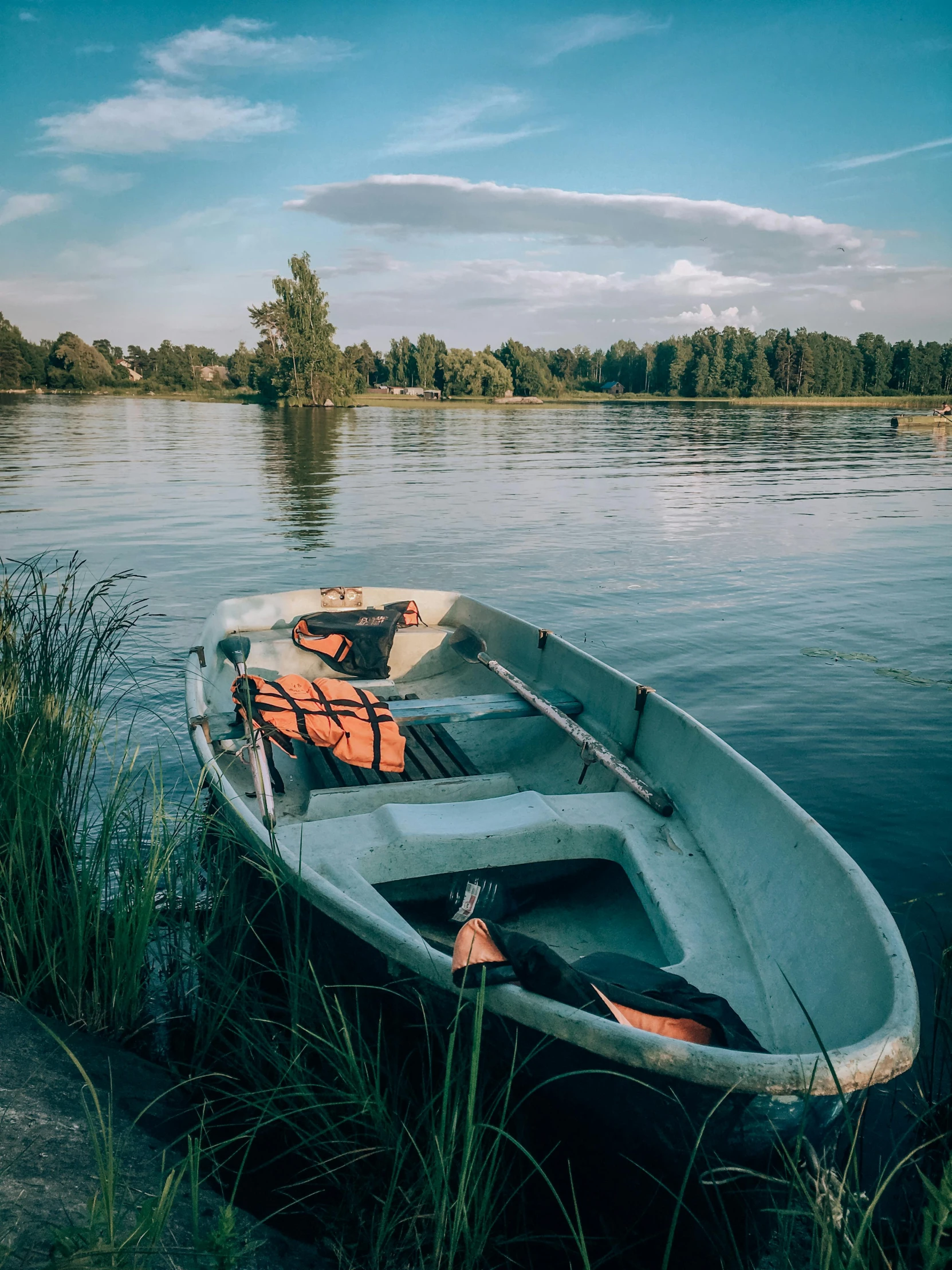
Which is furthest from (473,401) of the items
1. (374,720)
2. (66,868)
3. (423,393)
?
(66,868)

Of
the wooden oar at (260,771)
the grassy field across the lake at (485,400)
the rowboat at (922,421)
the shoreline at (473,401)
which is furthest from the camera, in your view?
the grassy field across the lake at (485,400)

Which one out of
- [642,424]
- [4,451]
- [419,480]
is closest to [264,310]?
[642,424]

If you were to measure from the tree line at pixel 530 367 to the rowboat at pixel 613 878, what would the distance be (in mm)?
77490

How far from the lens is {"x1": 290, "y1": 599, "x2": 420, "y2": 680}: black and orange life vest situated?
19.1ft

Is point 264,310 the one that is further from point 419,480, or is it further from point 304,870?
point 304,870

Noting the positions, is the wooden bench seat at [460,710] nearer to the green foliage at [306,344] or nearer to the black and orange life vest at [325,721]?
the black and orange life vest at [325,721]

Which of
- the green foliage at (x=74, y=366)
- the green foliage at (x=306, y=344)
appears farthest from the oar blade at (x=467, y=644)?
the green foliage at (x=74, y=366)

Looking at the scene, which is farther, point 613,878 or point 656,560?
point 656,560

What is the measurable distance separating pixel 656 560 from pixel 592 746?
9.46 metres

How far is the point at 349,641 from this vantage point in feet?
19.2

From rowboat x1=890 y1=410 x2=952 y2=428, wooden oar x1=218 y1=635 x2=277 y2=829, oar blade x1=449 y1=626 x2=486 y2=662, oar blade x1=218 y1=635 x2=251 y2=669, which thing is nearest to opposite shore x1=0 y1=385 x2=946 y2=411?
rowboat x1=890 y1=410 x2=952 y2=428

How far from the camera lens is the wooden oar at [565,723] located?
354 centimetres

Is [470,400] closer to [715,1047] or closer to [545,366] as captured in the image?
[545,366]

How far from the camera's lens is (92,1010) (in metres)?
2.69
